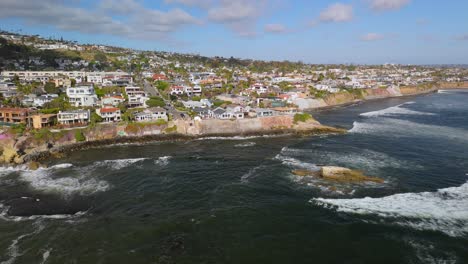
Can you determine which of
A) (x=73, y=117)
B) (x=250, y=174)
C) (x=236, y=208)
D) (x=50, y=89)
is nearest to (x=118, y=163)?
(x=250, y=174)

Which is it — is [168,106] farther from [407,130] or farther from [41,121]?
[407,130]

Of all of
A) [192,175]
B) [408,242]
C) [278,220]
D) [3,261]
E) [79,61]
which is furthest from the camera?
[79,61]

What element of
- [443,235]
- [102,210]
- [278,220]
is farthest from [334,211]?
[102,210]

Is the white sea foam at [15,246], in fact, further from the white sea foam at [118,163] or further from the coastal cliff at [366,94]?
the coastal cliff at [366,94]

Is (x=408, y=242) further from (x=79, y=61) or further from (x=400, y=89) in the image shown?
(x=79, y=61)

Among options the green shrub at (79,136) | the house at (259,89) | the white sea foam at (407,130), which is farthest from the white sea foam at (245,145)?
the house at (259,89)

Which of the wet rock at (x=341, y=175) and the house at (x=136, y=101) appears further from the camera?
the house at (x=136, y=101)
